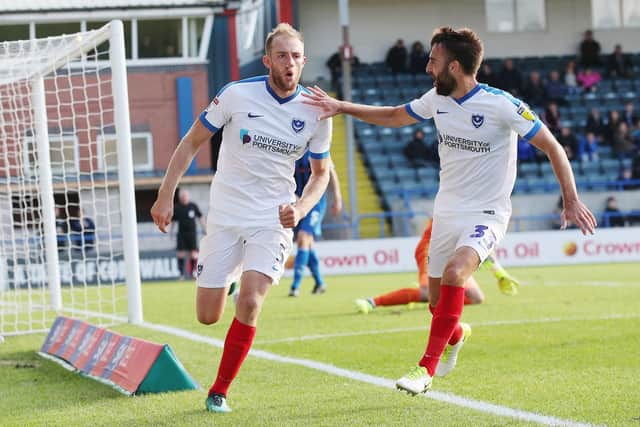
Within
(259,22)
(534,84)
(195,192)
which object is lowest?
(195,192)

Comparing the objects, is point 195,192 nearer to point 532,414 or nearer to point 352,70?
point 352,70

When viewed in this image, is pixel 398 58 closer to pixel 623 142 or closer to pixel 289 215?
pixel 623 142

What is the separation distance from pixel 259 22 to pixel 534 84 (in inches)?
358

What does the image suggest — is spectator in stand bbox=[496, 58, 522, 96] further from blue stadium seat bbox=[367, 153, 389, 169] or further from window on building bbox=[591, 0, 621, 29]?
window on building bbox=[591, 0, 621, 29]

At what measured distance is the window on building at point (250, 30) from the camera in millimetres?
32875

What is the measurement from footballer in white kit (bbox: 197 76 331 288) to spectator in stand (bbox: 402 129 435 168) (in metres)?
20.7

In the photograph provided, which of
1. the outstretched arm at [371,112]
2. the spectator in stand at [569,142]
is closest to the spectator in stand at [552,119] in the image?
the spectator in stand at [569,142]

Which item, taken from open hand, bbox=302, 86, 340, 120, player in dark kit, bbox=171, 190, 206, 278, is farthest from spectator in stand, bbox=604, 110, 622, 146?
open hand, bbox=302, 86, 340, 120

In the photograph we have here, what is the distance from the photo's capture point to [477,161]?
256 inches

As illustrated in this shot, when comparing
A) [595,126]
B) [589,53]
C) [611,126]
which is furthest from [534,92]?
[589,53]

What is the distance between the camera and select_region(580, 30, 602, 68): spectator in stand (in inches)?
1267

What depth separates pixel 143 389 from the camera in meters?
6.79

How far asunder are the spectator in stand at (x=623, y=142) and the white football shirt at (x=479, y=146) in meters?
22.1

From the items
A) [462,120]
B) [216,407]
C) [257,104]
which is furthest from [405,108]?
[216,407]
